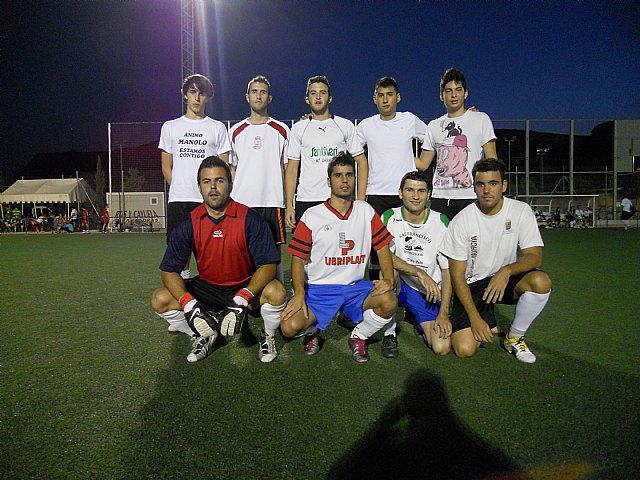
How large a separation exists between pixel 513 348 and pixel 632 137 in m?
24.2

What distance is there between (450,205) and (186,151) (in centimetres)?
248

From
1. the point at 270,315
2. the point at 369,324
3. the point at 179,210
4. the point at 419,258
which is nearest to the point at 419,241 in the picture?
the point at 419,258

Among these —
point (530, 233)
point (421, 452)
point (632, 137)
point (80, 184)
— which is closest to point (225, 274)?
point (421, 452)

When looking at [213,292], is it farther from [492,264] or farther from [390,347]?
[492,264]

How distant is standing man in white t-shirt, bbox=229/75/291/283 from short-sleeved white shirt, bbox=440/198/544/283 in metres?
1.74

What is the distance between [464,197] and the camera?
3902 mm

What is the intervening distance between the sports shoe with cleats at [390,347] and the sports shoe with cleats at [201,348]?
3.78 feet

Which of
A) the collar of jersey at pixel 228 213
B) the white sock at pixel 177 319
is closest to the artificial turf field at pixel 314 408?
the white sock at pixel 177 319

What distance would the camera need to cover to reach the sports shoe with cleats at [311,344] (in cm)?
301

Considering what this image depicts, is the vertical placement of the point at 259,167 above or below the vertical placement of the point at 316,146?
below

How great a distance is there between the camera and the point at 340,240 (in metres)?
→ 3.16

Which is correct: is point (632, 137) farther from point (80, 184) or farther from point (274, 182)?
point (80, 184)

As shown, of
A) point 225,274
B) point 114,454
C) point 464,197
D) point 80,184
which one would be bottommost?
point 114,454

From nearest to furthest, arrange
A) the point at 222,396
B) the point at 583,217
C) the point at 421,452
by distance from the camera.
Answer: the point at 421,452 < the point at 222,396 < the point at 583,217
